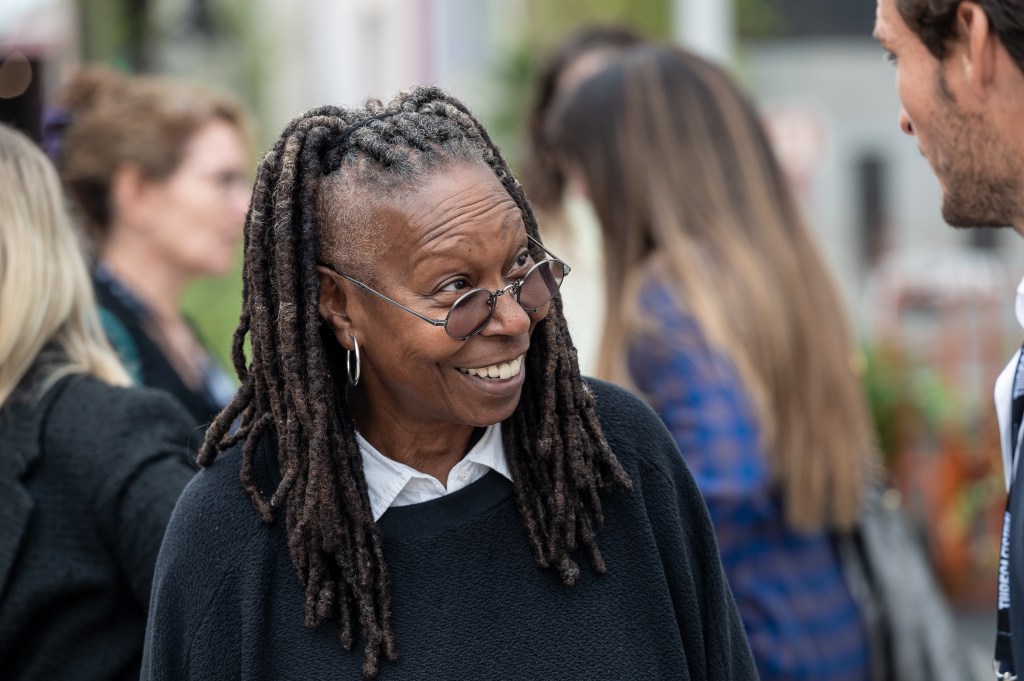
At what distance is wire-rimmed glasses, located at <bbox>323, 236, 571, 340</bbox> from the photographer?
199 cm

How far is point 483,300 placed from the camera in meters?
1.99

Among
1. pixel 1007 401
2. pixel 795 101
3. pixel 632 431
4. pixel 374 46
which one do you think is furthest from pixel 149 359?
pixel 795 101

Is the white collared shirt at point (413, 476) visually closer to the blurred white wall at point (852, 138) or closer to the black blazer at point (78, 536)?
the black blazer at point (78, 536)

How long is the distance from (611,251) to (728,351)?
47 cm

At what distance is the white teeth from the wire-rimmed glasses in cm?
6

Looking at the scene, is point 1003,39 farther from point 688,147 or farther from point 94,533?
point 94,533

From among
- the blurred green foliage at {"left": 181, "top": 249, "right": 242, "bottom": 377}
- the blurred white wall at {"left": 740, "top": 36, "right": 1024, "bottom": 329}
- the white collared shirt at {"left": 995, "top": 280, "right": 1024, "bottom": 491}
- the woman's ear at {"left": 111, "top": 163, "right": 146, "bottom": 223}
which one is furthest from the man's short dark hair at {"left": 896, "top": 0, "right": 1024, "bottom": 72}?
the blurred white wall at {"left": 740, "top": 36, "right": 1024, "bottom": 329}

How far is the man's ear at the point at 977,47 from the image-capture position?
199 cm

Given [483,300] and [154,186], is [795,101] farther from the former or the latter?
[483,300]

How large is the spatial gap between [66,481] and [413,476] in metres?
0.77

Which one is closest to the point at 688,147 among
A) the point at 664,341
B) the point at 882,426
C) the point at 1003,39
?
the point at 664,341

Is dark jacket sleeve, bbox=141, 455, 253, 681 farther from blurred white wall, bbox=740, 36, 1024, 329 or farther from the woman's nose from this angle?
blurred white wall, bbox=740, 36, 1024, 329

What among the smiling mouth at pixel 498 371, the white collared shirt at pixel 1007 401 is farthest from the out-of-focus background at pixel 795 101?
the white collared shirt at pixel 1007 401

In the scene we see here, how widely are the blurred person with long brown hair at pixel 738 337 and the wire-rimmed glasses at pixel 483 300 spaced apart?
1.18 metres
